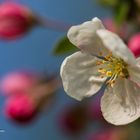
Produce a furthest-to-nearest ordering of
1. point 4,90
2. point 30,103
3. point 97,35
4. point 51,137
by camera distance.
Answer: point 51,137, point 4,90, point 30,103, point 97,35

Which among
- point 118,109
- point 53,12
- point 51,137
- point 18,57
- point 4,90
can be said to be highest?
point 118,109

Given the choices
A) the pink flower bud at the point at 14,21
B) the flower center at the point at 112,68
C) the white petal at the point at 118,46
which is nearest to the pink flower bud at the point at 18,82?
the pink flower bud at the point at 14,21

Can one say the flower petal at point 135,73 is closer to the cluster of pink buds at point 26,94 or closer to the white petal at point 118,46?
the white petal at point 118,46

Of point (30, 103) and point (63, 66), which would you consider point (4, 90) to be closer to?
point (30, 103)

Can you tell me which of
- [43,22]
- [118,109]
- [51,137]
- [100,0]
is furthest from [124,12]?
[51,137]

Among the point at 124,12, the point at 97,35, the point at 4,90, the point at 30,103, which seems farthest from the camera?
the point at 4,90

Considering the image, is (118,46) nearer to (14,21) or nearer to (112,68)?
(112,68)

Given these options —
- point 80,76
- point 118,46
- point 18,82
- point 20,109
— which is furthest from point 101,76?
point 18,82
